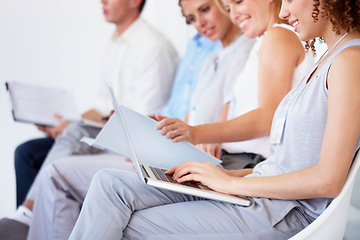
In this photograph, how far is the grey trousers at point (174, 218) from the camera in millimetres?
1045

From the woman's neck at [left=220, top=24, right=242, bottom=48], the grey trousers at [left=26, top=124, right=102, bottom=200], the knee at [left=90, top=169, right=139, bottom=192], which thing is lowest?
the grey trousers at [left=26, top=124, right=102, bottom=200]

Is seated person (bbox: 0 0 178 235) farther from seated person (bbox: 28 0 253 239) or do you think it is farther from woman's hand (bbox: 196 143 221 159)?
woman's hand (bbox: 196 143 221 159)

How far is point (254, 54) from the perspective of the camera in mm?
1615

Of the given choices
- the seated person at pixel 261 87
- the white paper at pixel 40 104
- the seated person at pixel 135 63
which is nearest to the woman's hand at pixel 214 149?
the seated person at pixel 261 87

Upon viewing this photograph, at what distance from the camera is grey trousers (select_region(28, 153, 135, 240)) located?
1.79 meters

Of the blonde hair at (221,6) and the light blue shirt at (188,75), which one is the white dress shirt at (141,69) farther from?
the blonde hair at (221,6)

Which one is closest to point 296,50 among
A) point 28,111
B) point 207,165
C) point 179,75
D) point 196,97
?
point 207,165

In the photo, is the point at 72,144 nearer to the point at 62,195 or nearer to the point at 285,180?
the point at 62,195

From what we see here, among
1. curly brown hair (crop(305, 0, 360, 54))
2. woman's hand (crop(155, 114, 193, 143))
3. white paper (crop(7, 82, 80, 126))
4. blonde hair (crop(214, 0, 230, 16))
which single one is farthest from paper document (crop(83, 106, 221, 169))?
white paper (crop(7, 82, 80, 126))

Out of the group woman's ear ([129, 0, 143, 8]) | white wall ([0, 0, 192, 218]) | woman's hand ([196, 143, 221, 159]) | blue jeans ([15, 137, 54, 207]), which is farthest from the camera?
white wall ([0, 0, 192, 218])

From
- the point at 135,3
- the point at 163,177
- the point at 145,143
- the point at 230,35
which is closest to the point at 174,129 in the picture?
the point at 145,143

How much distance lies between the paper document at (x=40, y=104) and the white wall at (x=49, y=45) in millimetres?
1307

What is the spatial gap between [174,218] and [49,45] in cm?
329

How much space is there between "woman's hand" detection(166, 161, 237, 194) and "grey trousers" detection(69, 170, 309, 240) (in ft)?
0.14
